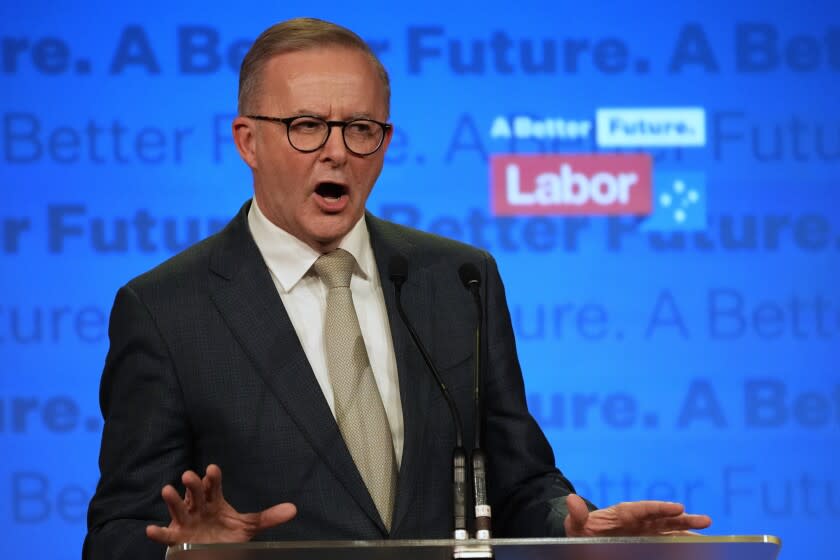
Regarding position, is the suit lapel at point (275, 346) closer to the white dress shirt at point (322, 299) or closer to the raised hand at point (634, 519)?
the white dress shirt at point (322, 299)

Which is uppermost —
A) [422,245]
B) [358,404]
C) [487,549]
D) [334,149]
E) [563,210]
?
[563,210]

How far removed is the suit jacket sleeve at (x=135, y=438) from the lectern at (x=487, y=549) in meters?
0.53

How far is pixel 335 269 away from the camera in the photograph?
7.81ft

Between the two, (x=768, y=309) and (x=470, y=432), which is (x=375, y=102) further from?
(x=768, y=309)

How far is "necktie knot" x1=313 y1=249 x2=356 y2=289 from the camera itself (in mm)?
2371

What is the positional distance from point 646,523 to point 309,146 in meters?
0.93

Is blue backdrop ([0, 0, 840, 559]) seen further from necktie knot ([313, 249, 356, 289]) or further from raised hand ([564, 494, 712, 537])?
raised hand ([564, 494, 712, 537])

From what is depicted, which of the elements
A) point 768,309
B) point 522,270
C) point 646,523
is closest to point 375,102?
point 646,523

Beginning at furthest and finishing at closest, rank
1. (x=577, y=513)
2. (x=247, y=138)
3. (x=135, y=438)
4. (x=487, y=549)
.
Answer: (x=247, y=138)
(x=135, y=438)
(x=577, y=513)
(x=487, y=549)

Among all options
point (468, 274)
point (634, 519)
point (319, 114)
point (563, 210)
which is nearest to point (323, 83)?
point (319, 114)

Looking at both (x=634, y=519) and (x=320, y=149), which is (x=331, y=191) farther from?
(x=634, y=519)

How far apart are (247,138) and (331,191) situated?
0.22 meters

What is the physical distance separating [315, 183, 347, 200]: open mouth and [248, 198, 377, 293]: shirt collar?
0.32ft

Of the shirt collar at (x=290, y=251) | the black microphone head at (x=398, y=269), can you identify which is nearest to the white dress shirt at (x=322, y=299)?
the shirt collar at (x=290, y=251)
